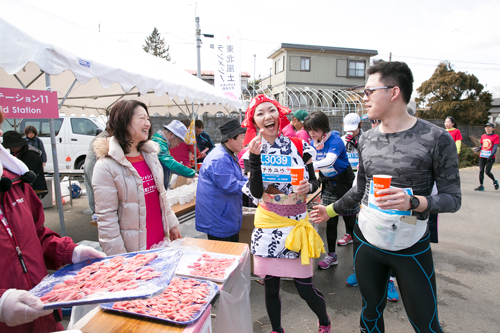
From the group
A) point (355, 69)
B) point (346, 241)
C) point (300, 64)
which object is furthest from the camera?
point (355, 69)

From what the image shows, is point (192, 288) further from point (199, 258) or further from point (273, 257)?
point (273, 257)

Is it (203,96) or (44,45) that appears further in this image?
(203,96)

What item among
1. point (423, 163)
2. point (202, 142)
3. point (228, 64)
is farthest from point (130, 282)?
point (228, 64)

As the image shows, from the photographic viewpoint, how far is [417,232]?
160cm

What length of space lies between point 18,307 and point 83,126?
9.64 metres

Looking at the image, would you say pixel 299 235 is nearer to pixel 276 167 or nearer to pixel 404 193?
pixel 276 167

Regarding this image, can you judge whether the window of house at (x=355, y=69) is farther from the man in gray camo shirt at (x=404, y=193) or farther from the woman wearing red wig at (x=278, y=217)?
the man in gray camo shirt at (x=404, y=193)

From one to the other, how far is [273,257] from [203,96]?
5.37m

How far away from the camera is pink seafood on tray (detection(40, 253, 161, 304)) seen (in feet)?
3.71

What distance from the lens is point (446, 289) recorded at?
10.6 ft

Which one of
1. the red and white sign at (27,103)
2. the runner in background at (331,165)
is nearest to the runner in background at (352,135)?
the runner in background at (331,165)

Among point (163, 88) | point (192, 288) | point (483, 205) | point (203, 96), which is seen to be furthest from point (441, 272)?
point (203, 96)

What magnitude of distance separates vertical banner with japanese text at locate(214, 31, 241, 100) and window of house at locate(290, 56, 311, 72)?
15.9 metres

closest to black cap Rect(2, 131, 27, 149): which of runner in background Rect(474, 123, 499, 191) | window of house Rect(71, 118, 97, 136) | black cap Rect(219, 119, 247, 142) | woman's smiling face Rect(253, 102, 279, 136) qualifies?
black cap Rect(219, 119, 247, 142)
